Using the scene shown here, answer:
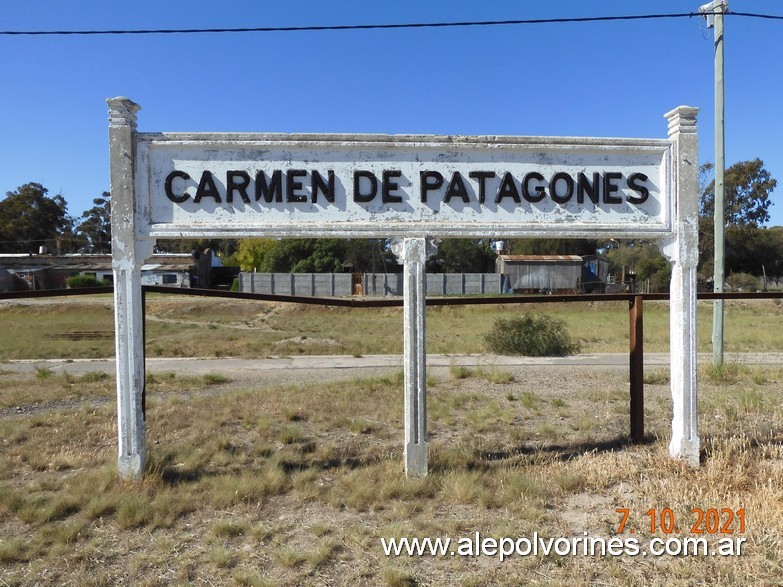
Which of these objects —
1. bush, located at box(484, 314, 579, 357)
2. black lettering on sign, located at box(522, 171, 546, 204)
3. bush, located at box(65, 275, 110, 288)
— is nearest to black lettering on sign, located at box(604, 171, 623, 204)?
black lettering on sign, located at box(522, 171, 546, 204)

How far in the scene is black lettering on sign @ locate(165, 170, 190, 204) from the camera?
5391 mm

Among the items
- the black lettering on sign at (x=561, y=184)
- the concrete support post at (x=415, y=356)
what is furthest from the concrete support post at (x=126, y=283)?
the black lettering on sign at (x=561, y=184)

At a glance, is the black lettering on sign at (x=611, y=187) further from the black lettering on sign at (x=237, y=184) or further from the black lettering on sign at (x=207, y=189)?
the black lettering on sign at (x=207, y=189)

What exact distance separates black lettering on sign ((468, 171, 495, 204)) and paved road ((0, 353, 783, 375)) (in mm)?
7897

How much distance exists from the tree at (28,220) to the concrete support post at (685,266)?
74.2m

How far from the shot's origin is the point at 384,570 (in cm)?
376

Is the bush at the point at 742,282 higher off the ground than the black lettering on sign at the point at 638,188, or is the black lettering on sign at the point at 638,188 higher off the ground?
the black lettering on sign at the point at 638,188

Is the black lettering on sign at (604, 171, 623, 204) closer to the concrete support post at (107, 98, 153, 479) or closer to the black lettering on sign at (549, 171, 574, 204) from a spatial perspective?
the black lettering on sign at (549, 171, 574, 204)

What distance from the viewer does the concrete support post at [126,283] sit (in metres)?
5.20

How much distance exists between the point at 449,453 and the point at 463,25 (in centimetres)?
875

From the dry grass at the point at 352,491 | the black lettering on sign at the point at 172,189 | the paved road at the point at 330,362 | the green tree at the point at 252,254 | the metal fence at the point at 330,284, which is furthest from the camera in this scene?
the green tree at the point at 252,254

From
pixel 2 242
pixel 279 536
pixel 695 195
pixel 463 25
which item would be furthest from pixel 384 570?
pixel 2 242

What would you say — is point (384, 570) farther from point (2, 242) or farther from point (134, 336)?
point (2, 242)

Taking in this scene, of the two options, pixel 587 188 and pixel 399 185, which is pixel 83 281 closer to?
pixel 399 185
